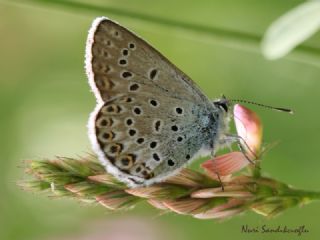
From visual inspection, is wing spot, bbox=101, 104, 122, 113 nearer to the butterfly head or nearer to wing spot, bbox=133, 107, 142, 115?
wing spot, bbox=133, 107, 142, 115

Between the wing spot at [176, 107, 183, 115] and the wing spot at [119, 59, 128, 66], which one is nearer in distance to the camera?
the wing spot at [119, 59, 128, 66]

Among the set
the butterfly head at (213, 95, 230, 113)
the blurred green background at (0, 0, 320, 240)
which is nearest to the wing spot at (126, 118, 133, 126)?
the butterfly head at (213, 95, 230, 113)

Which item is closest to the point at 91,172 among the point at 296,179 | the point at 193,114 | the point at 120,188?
the point at 120,188

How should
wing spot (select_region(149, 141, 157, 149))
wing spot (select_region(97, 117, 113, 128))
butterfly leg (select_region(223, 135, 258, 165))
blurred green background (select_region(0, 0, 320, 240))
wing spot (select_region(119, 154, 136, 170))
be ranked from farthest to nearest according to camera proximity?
blurred green background (select_region(0, 0, 320, 240)) → wing spot (select_region(149, 141, 157, 149)) → wing spot (select_region(97, 117, 113, 128)) → wing spot (select_region(119, 154, 136, 170)) → butterfly leg (select_region(223, 135, 258, 165))

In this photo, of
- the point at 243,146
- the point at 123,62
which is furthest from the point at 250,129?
the point at 123,62

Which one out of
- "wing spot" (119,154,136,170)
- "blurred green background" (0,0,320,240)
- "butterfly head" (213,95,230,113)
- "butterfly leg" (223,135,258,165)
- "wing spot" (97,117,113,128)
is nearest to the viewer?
"butterfly leg" (223,135,258,165)

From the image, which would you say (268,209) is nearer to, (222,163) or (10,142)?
(222,163)

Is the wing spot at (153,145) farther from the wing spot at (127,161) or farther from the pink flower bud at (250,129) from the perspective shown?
the pink flower bud at (250,129)

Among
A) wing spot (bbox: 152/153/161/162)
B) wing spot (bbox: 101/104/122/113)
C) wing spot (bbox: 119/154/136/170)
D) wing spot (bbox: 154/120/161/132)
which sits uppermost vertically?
wing spot (bbox: 101/104/122/113)
